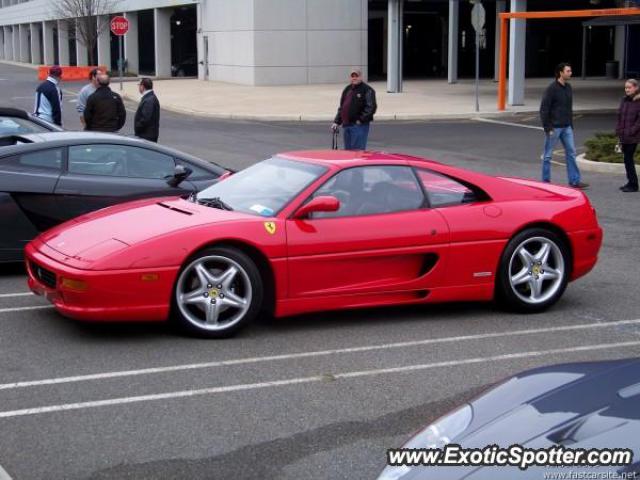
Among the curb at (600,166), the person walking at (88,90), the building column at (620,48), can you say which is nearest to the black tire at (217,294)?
the person walking at (88,90)

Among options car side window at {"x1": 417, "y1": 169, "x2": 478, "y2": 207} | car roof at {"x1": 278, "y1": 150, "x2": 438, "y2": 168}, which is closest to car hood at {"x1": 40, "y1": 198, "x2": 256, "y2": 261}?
car roof at {"x1": 278, "y1": 150, "x2": 438, "y2": 168}

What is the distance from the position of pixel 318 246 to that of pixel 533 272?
6.07 feet

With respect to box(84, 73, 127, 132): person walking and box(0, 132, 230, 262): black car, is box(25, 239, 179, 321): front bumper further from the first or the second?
box(84, 73, 127, 132): person walking

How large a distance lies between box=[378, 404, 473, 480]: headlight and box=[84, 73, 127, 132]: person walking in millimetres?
11382

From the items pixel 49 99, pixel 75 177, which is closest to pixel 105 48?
pixel 49 99

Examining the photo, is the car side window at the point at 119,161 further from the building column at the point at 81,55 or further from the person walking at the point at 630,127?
the building column at the point at 81,55

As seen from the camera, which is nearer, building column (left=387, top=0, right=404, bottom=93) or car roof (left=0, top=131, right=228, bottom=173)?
car roof (left=0, top=131, right=228, bottom=173)

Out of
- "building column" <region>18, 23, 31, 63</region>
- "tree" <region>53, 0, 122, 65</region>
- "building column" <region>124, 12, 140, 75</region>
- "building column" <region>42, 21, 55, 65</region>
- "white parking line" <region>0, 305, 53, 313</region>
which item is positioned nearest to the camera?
"white parking line" <region>0, 305, 53, 313</region>

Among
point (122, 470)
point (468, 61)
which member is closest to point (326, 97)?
point (468, 61)

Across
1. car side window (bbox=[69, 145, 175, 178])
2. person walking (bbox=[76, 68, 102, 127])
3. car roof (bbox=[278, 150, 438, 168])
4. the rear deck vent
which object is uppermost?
person walking (bbox=[76, 68, 102, 127])

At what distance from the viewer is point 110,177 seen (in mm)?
9539

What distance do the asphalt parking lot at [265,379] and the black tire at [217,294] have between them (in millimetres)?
142

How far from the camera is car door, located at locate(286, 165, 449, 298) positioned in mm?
7137

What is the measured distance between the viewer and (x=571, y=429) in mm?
3203
